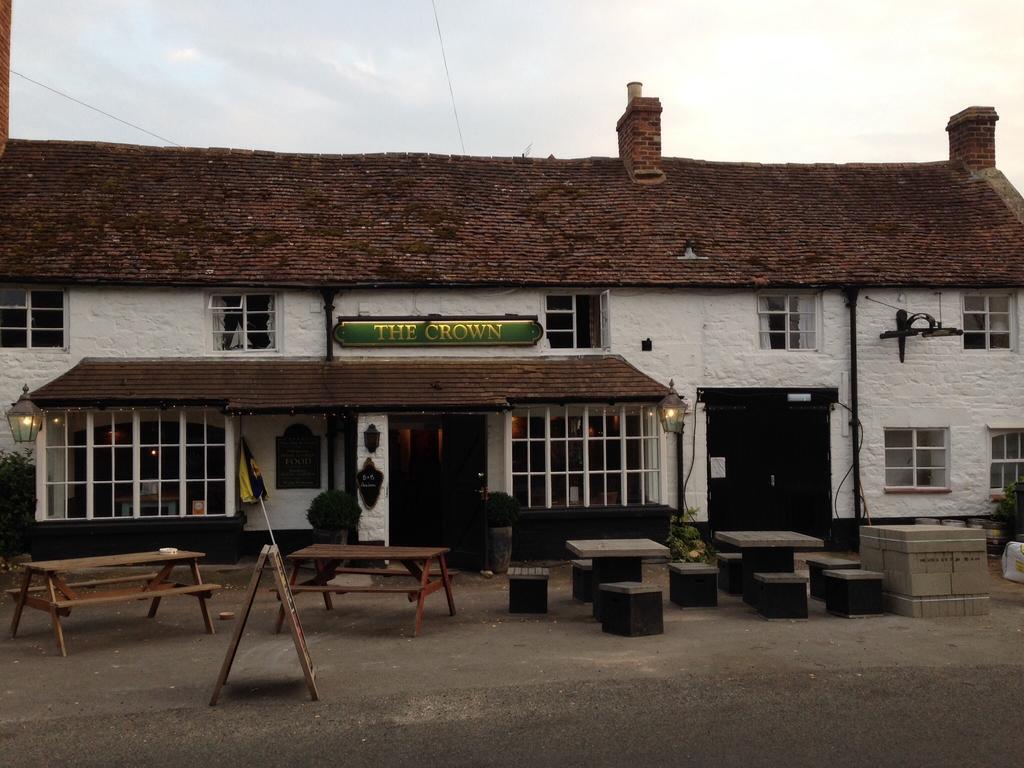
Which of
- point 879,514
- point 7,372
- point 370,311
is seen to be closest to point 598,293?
point 370,311

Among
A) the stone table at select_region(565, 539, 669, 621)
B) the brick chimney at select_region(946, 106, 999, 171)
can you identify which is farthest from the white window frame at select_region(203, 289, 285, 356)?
the brick chimney at select_region(946, 106, 999, 171)

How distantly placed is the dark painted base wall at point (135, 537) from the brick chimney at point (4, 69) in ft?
23.7

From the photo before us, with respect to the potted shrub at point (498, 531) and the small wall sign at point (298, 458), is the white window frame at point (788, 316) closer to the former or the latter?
the potted shrub at point (498, 531)

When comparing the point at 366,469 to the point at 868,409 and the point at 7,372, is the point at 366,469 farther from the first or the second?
the point at 868,409

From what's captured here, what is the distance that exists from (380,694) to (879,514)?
1085 centimetres

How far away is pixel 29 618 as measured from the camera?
33.7ft

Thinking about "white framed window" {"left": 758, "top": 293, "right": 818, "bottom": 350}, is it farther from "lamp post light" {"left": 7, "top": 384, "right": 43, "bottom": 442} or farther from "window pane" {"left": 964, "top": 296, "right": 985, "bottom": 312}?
"lamp post light" {"left": 7, "top": 384, "right": 43, "bottom": 442}

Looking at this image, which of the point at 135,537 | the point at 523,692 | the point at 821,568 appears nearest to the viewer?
Answer: the point at 523,692

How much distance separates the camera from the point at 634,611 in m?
8.94

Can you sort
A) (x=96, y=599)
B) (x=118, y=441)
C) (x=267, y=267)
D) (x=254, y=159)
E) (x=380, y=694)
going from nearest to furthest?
1. (x=380, y=694)
2. (x=96, y=599)
3. (x=118, y=441)
4. (x=267, y=267)
5. (x=254, y=159)

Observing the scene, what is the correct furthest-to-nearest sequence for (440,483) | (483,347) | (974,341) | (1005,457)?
(440,483) < (974,341) < (1005,457) < (483,347)

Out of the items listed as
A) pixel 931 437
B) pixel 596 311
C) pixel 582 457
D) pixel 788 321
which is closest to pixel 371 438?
pixel 582 457

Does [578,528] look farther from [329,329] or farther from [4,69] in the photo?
[4,69]

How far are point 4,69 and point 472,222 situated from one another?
8.30 metres
